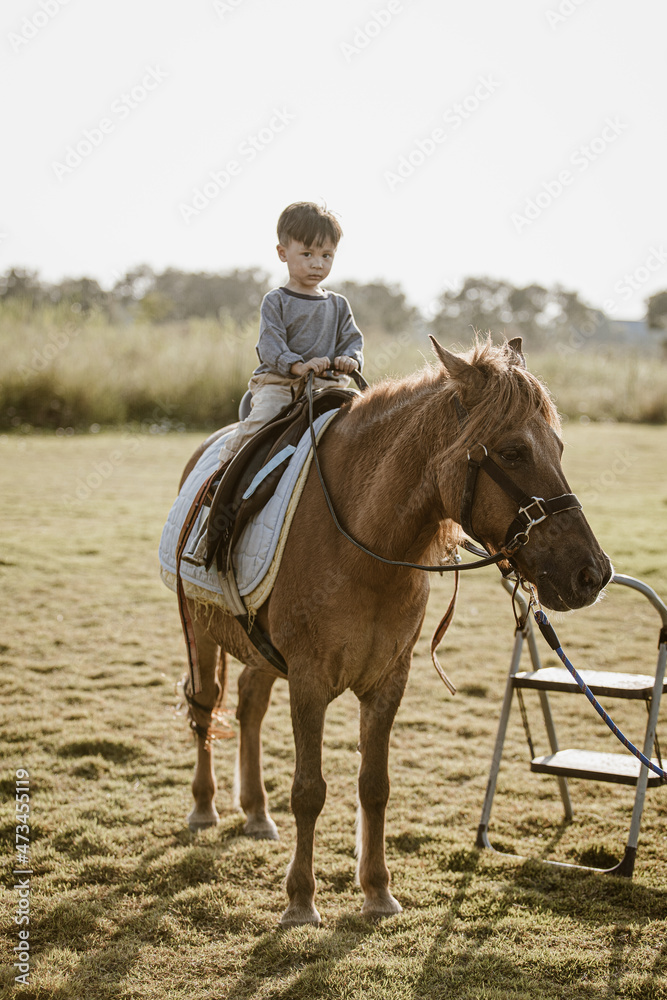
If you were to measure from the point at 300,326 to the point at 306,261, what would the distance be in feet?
0.91

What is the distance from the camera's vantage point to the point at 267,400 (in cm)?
339

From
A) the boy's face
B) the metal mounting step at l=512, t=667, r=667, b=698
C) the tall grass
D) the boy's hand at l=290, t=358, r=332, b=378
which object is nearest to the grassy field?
the metal mounting step at l=512, t=667, r=667, b=698

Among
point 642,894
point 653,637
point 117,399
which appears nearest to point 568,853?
point 642,894

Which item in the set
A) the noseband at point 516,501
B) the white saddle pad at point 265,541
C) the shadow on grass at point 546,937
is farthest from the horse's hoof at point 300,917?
the noseband at point 516,501

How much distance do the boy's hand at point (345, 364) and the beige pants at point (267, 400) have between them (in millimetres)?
109

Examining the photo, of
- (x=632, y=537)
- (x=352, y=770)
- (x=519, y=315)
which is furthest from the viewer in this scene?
(x=519, y=315)

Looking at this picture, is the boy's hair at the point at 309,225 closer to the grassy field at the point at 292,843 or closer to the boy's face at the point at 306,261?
the boy's face at the point at 306,261

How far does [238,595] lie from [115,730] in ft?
7.74

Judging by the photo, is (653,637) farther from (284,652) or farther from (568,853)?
(284,652)

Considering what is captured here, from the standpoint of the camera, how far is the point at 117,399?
20.0 m

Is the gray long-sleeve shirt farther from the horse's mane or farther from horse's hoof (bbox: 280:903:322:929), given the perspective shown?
horse's hoof (bbox: 280:903:322:929)

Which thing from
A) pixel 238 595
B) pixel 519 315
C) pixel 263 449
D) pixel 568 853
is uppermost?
pixel 519 315

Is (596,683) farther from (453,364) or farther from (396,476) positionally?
(453,364)

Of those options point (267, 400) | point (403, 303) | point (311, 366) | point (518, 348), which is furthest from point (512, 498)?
point (403, 303)
